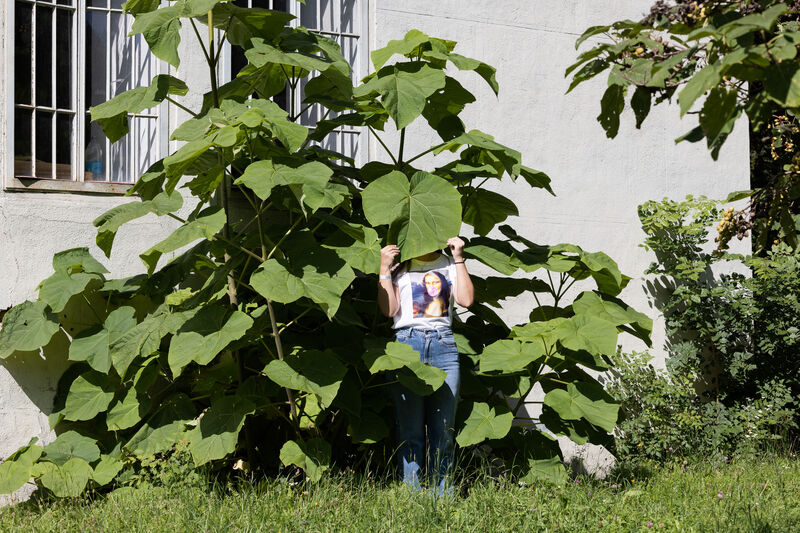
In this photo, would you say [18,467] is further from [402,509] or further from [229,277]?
[402,509]

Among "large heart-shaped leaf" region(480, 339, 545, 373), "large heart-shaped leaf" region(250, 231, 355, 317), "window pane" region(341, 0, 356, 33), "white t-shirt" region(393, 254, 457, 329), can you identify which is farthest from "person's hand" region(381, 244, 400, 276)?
"window pane" region(341, 0, 356, 33)

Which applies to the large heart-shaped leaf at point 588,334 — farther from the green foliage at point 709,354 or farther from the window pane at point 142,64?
the window pane at point 142,64

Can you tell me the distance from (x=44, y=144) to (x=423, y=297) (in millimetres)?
2116

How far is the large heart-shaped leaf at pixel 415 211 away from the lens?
3.44 metres

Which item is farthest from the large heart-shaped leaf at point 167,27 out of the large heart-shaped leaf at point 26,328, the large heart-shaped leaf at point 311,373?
the large heart-shaped leaf at point 26,328

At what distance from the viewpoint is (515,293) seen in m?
4.15

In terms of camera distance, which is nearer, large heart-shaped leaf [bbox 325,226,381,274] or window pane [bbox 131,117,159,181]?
large heart-shaped leaf [bbox 325,226,381,274]

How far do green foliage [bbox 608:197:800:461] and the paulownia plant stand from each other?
1.30 metres

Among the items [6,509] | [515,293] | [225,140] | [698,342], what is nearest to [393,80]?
[225,140]

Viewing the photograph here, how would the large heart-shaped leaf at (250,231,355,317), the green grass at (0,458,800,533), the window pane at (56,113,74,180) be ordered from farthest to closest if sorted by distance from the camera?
the window pane at (56,113,74,180), the large heart-shaped leaf at (250,231,355,317), the green grass at (0,458,800,533)

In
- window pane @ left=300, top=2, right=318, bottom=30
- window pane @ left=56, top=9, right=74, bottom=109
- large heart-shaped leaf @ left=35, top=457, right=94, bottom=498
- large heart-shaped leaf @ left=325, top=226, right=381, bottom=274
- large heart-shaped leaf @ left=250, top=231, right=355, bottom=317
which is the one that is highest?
window pane @ left=300, top=2, right=318, bottom=30

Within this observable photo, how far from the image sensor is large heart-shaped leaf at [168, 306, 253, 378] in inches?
125

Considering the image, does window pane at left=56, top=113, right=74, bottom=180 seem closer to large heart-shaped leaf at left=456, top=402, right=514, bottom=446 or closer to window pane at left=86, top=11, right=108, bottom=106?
window pane at left=86, top=11, right=108, bottom=106

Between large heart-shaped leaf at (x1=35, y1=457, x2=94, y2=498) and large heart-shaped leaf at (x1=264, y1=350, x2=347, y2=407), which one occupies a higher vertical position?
large heart-shaped leaf at (x1=264, y1=350, x2=347, y2=407)
